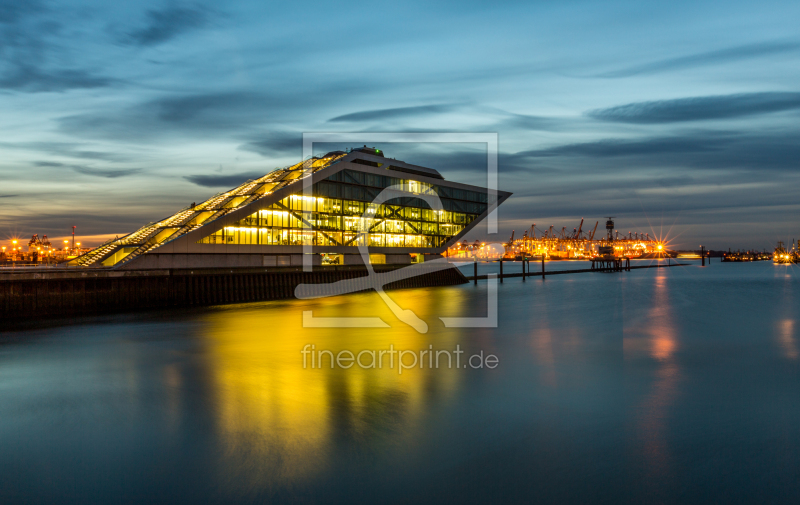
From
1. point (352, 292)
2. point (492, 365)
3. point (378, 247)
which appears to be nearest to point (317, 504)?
point (492, 365)

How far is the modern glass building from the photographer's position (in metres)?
48.2

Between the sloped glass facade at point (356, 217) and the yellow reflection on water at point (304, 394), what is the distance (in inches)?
1019

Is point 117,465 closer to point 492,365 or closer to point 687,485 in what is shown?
point 687,485

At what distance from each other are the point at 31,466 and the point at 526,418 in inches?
410

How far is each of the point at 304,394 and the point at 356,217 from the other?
161 ft

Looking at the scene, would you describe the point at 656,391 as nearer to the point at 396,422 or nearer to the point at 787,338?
the point at 396,422

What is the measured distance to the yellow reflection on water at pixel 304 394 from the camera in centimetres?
1116

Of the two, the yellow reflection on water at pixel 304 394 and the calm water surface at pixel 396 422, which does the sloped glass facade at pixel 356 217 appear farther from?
the calm water surface at pixel 396 422

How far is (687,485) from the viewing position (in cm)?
960

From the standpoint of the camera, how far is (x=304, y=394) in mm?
15453
